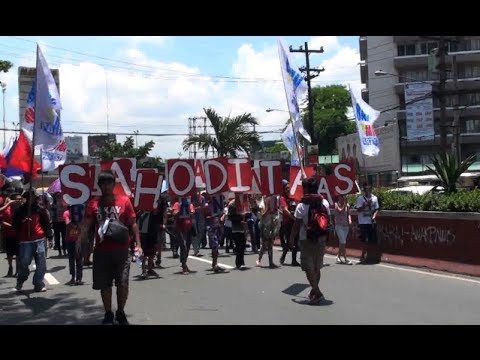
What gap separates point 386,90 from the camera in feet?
201

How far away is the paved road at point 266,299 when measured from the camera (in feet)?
24.5

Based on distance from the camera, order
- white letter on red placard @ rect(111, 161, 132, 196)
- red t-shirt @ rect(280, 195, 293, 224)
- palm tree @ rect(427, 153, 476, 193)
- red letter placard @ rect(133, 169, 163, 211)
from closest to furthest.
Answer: white letter on red placard @ rect(111, 161, 132, 196)
red letter placard @ rect(133, 169, 163, 211)
red t-shirt @ rect(280, 195, 293, 224)
palm tree @ rect(427, 153, 476, 193)

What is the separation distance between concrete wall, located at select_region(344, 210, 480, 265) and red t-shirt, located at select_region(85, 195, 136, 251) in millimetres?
6498

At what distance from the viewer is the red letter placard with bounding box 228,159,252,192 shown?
12.4 meters

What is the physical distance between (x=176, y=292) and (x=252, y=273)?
239 centimetres

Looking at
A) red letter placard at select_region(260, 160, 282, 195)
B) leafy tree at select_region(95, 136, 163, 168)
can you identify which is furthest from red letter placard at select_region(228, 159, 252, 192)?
leafy tree at select_region(95, 136, 163, 168)

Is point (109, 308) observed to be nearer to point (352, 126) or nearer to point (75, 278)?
point (75, 278)

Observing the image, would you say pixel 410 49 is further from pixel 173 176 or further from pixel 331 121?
pixel 173 176

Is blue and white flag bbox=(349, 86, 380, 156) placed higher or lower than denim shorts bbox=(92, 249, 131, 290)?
higher

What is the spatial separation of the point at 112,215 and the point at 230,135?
26.7 metres

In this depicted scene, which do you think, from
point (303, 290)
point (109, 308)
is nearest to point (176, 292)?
point (303, 290)

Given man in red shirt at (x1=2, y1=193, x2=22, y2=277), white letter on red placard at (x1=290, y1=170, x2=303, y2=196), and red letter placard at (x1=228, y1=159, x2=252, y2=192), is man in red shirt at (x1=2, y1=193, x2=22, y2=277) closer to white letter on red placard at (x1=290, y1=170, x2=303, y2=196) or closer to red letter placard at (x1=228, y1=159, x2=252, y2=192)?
red letter placard at (x1=228, y1=159, x2=252, y2=192)

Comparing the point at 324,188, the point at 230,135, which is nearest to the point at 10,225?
the point at 324,188

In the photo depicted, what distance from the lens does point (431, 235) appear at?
38.7 feet
